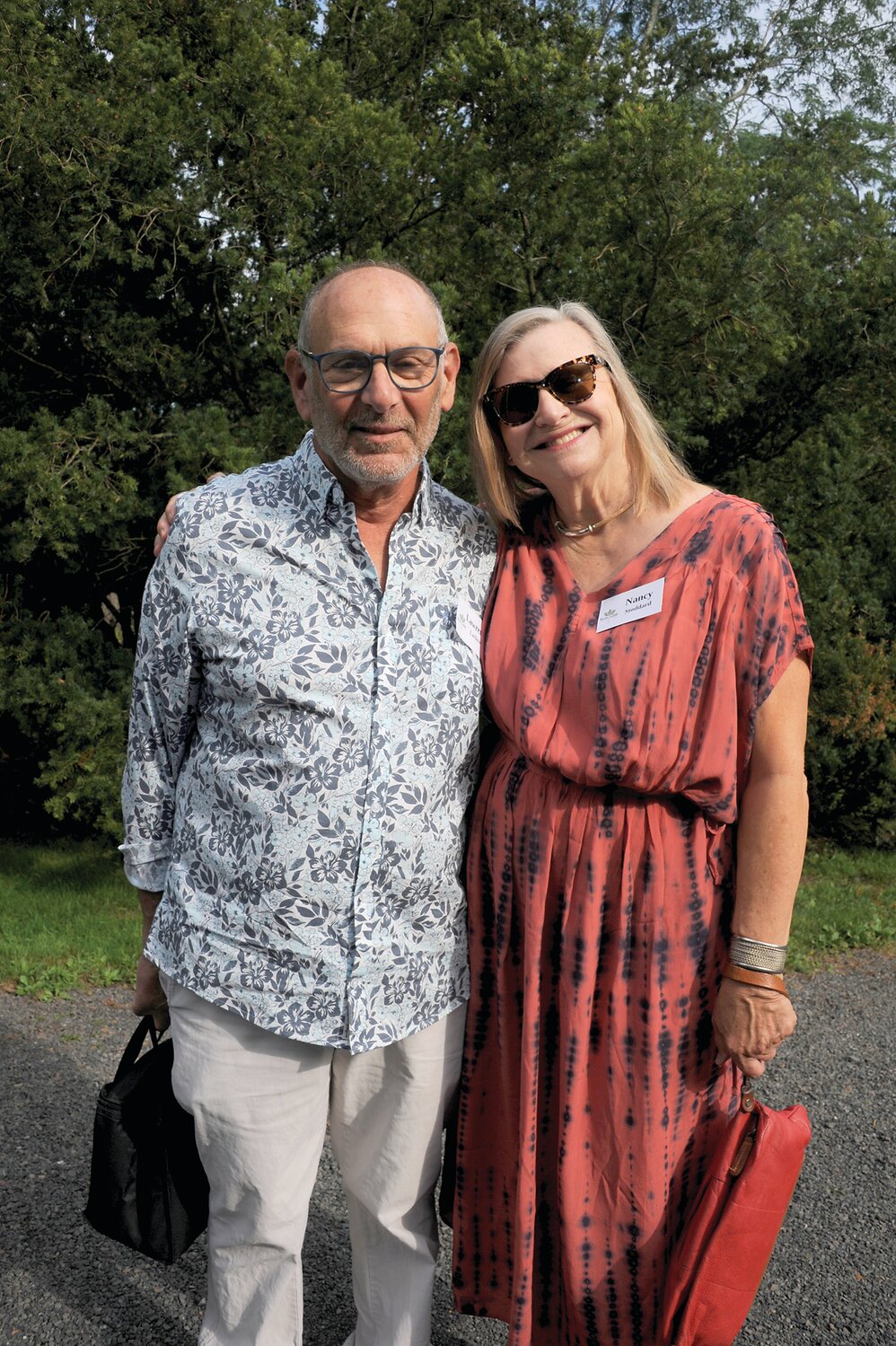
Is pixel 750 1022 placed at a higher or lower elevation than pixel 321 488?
lower

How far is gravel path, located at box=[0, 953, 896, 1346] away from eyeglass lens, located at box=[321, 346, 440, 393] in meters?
2.28

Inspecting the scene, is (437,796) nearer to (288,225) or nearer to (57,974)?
(57,974)

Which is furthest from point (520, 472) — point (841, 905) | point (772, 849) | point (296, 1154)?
point (841, 905)

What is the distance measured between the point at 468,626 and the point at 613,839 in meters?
0.52

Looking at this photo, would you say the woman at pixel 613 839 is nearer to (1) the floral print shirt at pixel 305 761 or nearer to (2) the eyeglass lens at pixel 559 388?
(2) the eyeglass lens at pixel 559 388

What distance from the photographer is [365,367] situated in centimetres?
218

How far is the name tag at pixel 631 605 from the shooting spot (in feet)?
6.92

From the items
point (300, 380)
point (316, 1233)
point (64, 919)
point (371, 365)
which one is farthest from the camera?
point (64, 919)

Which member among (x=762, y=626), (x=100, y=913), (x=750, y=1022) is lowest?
(x=100, y=913)

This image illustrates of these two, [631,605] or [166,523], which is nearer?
[631,605]

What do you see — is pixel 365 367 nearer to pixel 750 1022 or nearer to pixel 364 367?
pixel 364 367

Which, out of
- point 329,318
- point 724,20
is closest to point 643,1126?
point 329,318

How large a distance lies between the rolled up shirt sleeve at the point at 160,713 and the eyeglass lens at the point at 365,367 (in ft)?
1.40

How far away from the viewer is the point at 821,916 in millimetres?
6047
